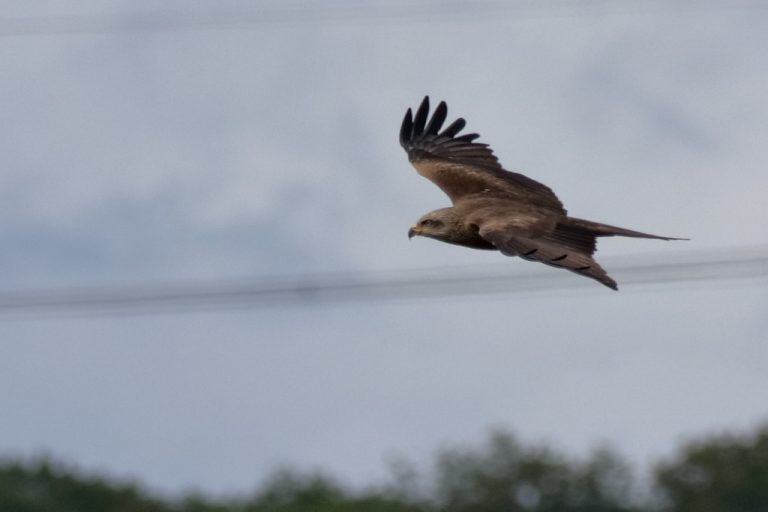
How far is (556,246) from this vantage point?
15156 mm

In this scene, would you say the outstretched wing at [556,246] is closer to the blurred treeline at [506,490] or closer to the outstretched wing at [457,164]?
the outstretched wing at [457,164]

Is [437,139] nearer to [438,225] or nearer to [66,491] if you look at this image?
[438,225]

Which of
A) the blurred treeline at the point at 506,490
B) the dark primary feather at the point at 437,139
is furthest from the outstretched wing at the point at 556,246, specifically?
the blurred treeline at the point at 506,490

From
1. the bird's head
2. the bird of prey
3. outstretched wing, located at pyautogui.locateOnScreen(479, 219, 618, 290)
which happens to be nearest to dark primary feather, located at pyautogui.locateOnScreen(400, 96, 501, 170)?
the bird of prey

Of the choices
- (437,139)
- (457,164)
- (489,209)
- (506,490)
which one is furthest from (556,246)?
(506,490)

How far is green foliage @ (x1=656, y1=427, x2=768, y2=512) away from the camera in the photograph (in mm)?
69812

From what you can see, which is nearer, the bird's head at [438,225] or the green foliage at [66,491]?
the bird's head at [438,225]

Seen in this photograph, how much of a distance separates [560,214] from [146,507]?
6088cm

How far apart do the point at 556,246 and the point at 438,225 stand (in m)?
1.57

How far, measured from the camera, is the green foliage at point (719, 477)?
229 feet

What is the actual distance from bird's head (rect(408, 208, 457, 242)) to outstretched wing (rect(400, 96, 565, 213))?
56cm

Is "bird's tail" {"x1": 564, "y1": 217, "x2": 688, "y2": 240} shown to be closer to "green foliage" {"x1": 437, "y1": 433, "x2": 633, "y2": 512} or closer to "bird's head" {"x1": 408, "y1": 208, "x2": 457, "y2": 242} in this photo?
"bird's head" {"x1": 408, "y1": 208, "x2": 457, "y2": 242}

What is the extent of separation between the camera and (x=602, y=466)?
74.5 meters

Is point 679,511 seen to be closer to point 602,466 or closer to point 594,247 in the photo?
point 602,466
